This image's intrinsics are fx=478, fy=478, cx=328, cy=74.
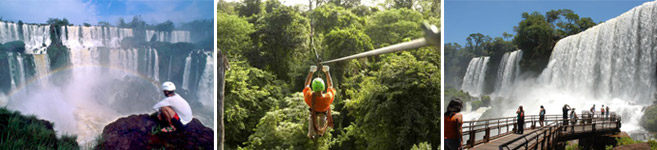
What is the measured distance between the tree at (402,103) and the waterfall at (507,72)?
3.26 ft

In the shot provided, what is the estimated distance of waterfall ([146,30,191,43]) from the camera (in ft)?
15.7

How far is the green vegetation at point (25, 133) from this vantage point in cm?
407

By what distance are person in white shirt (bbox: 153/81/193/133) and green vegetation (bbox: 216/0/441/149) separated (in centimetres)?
195

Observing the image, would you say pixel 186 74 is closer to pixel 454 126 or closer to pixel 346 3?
pixel 454 126

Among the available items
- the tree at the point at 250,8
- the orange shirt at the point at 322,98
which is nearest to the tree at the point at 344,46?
the tree at the point at 250,8

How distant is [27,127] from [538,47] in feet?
16.2

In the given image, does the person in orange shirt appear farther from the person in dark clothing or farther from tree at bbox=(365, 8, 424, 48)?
tree at bbox=(365, 8, 424, 48)

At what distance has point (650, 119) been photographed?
14.4 ft

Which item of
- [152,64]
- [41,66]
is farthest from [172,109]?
[41,66]

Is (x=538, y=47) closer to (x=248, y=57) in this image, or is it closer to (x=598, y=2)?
(x=598, y=2)

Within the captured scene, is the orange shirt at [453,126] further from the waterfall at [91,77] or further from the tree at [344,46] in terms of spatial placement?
the tree at [344,46]

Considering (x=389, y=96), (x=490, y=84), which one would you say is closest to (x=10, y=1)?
(x=389, y=96)

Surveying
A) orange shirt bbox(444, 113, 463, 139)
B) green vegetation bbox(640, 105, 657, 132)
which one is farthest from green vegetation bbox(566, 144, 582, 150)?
orange shirt bbox(444, 113, 463, 139)

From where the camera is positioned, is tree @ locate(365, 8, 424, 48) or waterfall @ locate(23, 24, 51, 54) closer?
waterfall @ locate(23, 24, 51, 54)
